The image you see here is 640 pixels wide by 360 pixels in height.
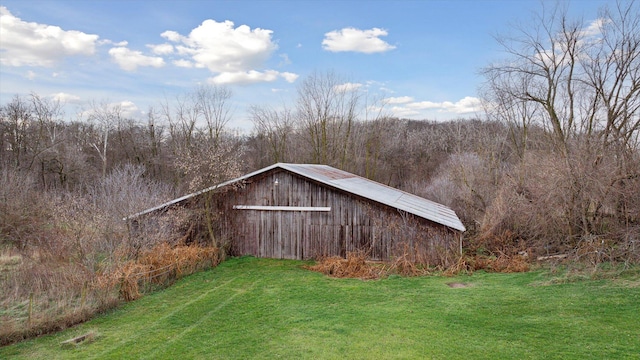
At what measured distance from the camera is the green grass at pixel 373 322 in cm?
636

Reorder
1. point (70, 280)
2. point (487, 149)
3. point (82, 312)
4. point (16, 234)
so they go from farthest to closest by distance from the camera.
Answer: point (487, 149)
point (16, 234)
point (70, 280)
point (82, 312)

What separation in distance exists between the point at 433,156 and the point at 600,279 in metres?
31.0

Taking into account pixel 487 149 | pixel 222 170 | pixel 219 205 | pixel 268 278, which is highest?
pixel 487 149

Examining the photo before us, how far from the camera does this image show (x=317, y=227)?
1374 centimetres

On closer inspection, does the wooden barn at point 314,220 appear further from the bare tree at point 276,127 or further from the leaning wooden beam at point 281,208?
the bare tree at point 276,127

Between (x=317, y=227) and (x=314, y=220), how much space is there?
270 millimetres

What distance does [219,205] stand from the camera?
1484 centimetres

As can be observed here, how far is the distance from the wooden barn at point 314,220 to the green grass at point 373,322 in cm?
196

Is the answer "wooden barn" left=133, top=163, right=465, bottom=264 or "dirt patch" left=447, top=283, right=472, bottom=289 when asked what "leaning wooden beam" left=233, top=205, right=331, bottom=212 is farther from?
"dirt patch" left=447, top=283, right=472, bottom=289

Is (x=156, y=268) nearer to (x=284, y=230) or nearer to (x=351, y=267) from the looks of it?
(x=284, y=230)

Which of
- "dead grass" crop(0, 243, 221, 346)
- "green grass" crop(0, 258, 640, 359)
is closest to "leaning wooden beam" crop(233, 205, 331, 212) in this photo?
"green grass" crop(0, 258, 640, 359)

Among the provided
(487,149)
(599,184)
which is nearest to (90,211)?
(599,184)

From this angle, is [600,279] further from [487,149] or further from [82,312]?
[487,149]

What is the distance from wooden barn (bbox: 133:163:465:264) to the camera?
12.4 meters
